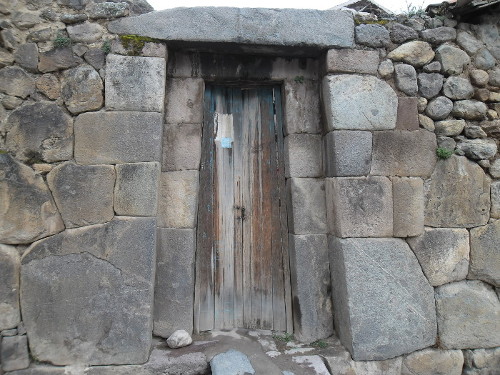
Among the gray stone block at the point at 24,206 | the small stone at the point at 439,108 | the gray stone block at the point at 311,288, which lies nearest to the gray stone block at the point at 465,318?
the gray stone block at the point at 311,288

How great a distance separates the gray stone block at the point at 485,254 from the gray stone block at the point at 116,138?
2532 millimetres

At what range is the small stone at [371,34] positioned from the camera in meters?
2.70

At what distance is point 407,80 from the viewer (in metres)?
2.68

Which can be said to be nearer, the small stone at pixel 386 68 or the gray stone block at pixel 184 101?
the small stone at pixel 386 68

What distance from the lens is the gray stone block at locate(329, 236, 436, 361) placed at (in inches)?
96.2

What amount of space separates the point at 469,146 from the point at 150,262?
2613 millimetres

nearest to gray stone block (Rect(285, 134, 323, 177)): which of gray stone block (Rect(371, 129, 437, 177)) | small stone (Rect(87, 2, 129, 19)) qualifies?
gray stone block (Rect(371, 129, 437, 177))

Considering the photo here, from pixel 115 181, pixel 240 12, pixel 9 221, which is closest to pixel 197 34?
pixel 240 12

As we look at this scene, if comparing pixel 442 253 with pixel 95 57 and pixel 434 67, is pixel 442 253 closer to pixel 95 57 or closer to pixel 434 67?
pixel 434 67

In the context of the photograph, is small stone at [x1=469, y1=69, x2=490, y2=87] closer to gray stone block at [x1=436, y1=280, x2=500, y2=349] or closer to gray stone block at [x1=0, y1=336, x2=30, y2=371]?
gray stone block at [x1=436, y1=280, x2=500, y2=349]

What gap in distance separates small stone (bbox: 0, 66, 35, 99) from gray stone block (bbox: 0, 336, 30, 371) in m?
1.68

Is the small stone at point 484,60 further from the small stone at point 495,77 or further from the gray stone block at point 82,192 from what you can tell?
the gray stone block at point 82,192

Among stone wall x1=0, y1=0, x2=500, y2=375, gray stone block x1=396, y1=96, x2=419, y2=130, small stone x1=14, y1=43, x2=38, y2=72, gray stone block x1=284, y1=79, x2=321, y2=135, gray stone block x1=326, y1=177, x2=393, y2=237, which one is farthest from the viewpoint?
gray stone block x1=284, y1=79, x2=321, y2=135

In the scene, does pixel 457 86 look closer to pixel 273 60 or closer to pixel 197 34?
pixel 273 60
